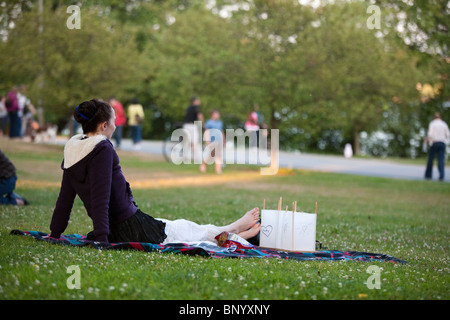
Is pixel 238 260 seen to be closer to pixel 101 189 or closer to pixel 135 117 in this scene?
pixel 101 189

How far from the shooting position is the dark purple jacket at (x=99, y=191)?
601 cm

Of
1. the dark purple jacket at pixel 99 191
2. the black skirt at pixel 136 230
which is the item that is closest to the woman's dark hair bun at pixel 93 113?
the dark purple jacket at pixel 99 191

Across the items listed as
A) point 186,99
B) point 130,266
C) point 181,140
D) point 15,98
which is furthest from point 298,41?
point 130,266

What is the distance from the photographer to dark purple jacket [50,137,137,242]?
601 centimetres

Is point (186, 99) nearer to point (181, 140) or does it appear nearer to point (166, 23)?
point (181, 140)

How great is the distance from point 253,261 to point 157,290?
159 centimetres

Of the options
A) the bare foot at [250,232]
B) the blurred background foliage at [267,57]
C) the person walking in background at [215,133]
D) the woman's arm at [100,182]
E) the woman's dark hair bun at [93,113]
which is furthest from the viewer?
the person walking in background at [215,133]

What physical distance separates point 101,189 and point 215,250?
140 cm

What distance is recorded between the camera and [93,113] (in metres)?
6.17

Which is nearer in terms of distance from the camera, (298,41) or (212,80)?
(298,41)

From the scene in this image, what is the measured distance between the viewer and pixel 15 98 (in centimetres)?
2439

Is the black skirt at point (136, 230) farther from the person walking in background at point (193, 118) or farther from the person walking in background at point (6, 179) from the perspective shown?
the person walking in background at point (193, 118)

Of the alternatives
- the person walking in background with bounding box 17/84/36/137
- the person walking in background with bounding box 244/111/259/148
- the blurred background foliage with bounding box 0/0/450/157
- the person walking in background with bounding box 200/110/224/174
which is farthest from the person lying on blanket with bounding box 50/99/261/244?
the person walking in background with bounding box 17/84/36/137

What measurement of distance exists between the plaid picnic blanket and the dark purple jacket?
16cm
